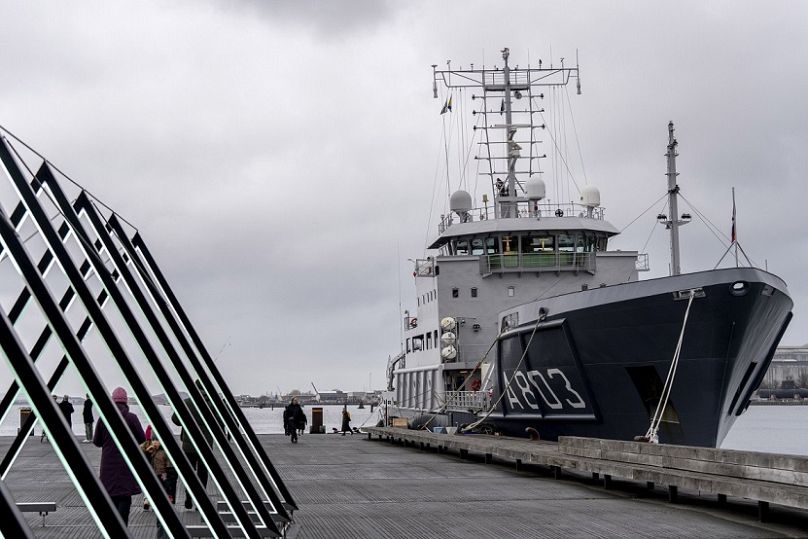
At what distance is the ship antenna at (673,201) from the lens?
26172 mm

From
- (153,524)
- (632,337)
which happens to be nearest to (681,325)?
Result: (632,337)

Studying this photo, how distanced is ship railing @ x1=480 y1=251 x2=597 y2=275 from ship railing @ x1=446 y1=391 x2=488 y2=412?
4408 mm

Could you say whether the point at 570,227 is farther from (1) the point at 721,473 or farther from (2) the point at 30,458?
(1) the point at 721,473

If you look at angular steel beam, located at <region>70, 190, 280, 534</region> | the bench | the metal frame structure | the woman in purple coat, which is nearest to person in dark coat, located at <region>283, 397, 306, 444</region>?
the bench

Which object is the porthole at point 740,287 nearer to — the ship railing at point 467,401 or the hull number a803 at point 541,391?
the hull number a803 at point 541,391

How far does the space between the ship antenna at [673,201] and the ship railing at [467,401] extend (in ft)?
27.9

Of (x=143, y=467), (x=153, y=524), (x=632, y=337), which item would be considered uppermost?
(x=632, y=337)

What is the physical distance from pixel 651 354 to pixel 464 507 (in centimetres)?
930

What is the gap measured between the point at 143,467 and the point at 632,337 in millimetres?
18228

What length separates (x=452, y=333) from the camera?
36656 millimetres

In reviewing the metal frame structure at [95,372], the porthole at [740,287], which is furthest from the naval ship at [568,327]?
the metal frame structure at [95,372]

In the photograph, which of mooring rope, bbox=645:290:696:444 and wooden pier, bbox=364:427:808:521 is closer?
wooden pier, bbox=364:427:808:521

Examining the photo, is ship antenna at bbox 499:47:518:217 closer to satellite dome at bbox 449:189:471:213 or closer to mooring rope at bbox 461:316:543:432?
satellite dome at bbox 449:189:471:213

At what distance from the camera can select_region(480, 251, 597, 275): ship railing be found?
35.8 metres
